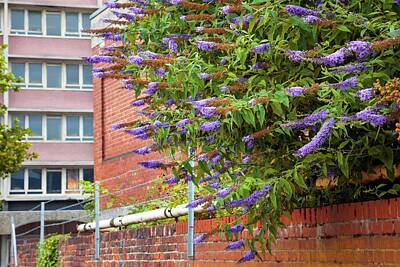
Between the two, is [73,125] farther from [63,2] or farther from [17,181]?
[63,2]

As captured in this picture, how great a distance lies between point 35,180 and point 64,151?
2231mm

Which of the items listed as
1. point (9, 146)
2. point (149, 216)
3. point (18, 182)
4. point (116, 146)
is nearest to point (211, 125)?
point (149, 216)

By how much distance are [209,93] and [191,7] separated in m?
0.62

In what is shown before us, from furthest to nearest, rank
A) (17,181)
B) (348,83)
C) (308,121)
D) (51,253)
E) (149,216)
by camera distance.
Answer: (17,181) < (51,253) < (149,216) < (308,121) < (348,83)

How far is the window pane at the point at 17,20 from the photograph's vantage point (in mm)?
53625

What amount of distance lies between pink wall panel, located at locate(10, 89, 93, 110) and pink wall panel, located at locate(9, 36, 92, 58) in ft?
6.66

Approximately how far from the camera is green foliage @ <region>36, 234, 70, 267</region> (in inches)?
642

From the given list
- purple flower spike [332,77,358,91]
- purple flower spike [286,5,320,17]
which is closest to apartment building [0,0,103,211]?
purple flower spike [286,5,320,17]

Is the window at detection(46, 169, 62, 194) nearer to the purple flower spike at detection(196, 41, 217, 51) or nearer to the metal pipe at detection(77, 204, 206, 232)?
the metal pipe at detection(77, 204, 206, 232)

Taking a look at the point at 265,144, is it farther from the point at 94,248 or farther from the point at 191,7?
the point at 94,248

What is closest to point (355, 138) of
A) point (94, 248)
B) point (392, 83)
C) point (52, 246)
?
point (392, 83)

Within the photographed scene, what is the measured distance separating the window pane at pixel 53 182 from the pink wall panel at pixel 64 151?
2.95 feet

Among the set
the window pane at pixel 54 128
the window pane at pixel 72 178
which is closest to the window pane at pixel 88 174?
the window pane at pixel 72 178

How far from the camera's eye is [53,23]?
178 ft
